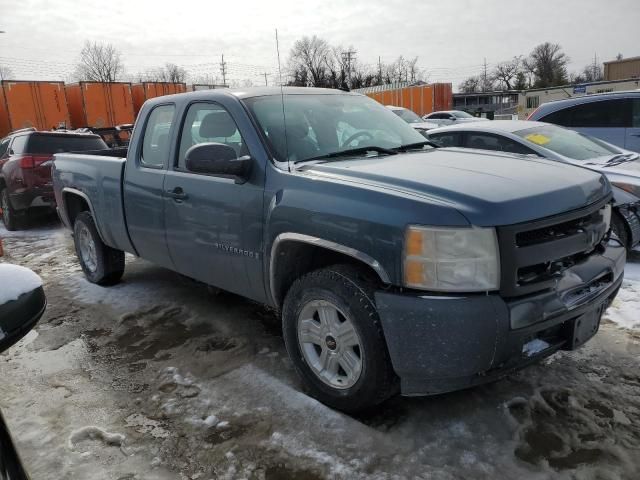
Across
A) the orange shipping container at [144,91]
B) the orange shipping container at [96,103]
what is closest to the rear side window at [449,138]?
the orange shipping container at [96,103]

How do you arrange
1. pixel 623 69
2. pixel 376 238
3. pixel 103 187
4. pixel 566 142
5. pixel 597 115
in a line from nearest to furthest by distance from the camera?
pixel 376 238 → pixel 103 187 → pixel 566 142 → pixel 597 115 → pixel 623 69

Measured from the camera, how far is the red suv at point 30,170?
356 inches

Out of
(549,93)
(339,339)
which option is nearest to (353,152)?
(339,339)

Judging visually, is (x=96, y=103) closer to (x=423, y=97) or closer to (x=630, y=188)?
(x=423, y=97)

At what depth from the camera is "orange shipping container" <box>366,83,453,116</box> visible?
3161 centimetres

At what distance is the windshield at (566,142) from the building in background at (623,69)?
47.4m

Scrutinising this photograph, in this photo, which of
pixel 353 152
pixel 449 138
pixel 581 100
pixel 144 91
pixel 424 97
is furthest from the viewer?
pixel 424 97

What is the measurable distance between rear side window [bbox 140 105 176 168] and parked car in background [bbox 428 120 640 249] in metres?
2.74

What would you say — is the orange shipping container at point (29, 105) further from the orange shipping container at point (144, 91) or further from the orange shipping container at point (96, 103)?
the orange shipping container at point (144, 91)

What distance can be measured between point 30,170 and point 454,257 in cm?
872

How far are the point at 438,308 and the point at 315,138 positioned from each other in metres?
1.62

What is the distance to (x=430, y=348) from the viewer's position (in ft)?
8.00

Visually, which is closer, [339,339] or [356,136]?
[339,339]

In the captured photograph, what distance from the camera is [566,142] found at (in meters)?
6.28
